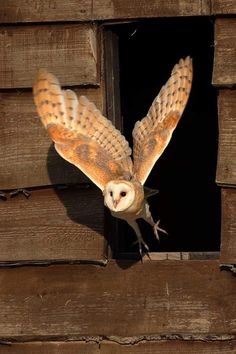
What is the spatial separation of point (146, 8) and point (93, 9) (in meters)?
0.20

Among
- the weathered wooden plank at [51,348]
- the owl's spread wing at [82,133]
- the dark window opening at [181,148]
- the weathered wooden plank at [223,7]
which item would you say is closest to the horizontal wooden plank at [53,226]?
the owl's spread wing at [82,133]

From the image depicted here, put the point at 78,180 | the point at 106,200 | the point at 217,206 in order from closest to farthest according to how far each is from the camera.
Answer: the point at 106,200, the point at 78,180, the point at 217,206

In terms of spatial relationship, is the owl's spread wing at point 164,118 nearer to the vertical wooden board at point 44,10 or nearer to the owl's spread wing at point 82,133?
the owl's spread wing at point 82,133

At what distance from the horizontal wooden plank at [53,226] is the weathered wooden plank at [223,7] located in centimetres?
80

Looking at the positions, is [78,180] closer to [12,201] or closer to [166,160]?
[12,201]

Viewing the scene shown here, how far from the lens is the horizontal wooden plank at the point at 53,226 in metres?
4.09

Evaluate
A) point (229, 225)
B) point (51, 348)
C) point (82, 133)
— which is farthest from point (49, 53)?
point (51, 348)

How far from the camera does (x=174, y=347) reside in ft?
13.3

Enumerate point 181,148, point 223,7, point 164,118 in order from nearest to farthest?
point 223,7, point 164,118, point 181,148

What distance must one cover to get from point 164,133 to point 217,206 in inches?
80.4

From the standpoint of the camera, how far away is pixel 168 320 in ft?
13.3

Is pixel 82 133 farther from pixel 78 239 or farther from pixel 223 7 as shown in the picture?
pixel 223 7

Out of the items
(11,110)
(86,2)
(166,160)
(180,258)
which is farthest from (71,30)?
(166,160)

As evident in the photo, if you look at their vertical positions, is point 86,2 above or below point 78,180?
above
